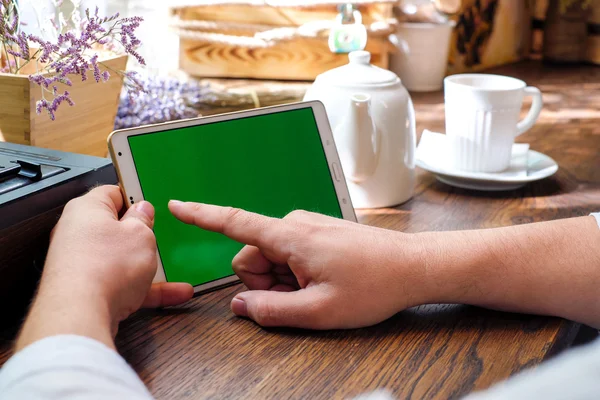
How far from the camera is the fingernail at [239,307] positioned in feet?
1.99

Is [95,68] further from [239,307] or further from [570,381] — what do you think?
[570,381]

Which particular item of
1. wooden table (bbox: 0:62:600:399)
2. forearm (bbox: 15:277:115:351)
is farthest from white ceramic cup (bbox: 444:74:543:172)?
forearm (bbox: 15:277:115:351)

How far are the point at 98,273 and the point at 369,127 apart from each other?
0.46 m

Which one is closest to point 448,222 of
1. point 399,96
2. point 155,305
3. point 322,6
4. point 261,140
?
point 399,96

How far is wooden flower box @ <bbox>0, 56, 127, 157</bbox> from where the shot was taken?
0.79 metres

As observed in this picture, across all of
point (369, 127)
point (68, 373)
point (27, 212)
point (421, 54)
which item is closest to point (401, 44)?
point (421, 54)

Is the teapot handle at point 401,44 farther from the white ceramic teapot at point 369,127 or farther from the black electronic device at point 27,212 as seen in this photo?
the black electronic device at point 27,212

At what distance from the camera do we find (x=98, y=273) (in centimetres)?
50

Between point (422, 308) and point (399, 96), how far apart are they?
0.36m

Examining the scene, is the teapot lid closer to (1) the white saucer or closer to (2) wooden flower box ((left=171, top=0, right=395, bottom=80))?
(1) the white saucer

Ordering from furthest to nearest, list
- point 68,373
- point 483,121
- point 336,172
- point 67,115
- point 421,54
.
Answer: point 421,54 → point 483,121 → point 67,115 → point 336,172 → point 68,373

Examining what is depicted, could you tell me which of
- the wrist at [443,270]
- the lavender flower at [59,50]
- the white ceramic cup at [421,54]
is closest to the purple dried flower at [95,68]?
the lavender flower at [59,50]

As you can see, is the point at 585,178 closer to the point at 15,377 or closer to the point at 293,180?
the point at 293,180

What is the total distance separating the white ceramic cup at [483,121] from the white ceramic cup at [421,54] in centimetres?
86
